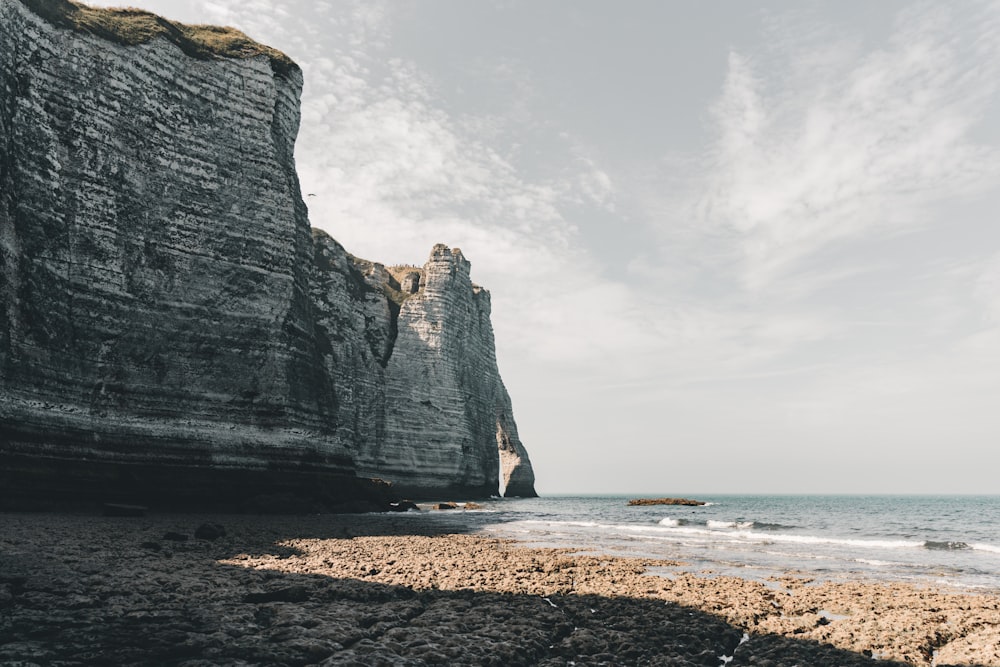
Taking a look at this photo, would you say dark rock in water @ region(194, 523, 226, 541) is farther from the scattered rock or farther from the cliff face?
the cliff face

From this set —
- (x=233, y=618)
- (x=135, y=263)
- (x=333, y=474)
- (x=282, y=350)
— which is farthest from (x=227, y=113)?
(x=233, y=618)

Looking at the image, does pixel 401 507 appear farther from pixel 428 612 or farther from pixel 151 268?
pixel 428 612

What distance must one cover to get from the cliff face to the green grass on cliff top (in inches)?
11.9

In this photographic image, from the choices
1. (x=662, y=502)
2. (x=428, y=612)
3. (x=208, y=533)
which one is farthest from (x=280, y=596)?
(x=662, y=502)

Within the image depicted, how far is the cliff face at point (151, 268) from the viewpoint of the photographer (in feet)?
75.3

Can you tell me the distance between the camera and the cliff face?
75.3 feet

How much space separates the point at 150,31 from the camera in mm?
30125

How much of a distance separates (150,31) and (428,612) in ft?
113

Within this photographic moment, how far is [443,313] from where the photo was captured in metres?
63.6

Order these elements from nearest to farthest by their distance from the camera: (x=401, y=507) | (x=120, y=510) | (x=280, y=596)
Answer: (x=280, y=596), (x=120, y=510), (x=401, y=507)

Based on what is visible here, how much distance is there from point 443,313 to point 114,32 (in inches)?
1561

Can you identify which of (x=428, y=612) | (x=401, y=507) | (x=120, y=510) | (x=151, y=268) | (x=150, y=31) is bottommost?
(x=401, y=507)

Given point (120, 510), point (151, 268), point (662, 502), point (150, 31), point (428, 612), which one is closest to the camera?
point (428, 612)

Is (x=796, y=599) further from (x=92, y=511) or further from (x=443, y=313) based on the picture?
(x=443, y=313)
